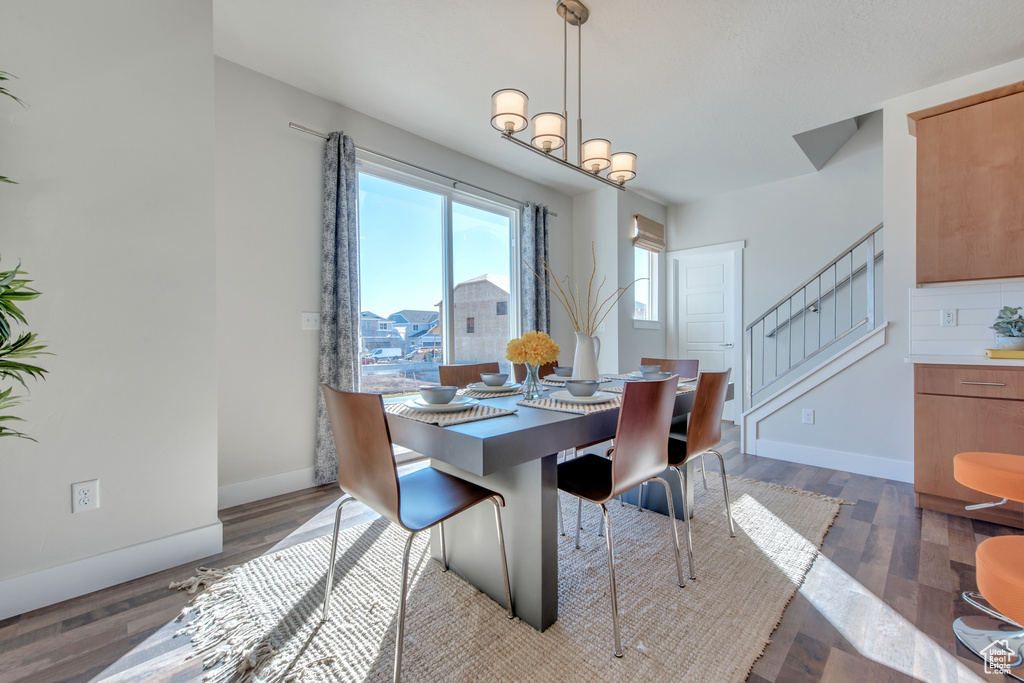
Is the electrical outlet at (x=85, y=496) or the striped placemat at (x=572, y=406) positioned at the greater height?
the striped placemat at (x=572, y=406)

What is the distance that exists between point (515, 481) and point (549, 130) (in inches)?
62.7

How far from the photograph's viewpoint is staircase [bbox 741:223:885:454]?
350 centimetres

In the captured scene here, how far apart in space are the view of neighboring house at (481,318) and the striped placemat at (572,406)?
227 centimetres

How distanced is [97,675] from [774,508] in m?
2.99

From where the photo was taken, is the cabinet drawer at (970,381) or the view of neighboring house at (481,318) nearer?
the cabinet drawer at (970,381)

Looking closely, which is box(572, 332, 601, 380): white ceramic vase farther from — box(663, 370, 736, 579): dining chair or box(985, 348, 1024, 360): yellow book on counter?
box(985, 348, 1024, 360): yellow book on counter

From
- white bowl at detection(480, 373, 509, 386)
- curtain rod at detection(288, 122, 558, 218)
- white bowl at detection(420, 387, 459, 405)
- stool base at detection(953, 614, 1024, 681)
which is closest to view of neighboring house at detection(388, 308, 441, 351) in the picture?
curtain rod at detection(288, 122, 558, 218)

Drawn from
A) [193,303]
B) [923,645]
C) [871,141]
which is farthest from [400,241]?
[871,141]

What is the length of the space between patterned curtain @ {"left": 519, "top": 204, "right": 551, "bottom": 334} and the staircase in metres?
1.97

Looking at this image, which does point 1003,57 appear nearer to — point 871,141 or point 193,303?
point 871,141

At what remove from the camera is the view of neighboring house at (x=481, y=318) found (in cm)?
392

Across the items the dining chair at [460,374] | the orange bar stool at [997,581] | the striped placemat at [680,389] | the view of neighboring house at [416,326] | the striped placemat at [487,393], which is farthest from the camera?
the view of neighboring house at [416,326]

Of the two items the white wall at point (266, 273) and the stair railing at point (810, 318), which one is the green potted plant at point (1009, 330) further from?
the white wall at point (266, 273)

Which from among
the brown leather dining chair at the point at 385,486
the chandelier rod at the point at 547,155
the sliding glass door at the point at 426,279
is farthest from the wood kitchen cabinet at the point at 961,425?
the sliding glass door at the point at 426,279
